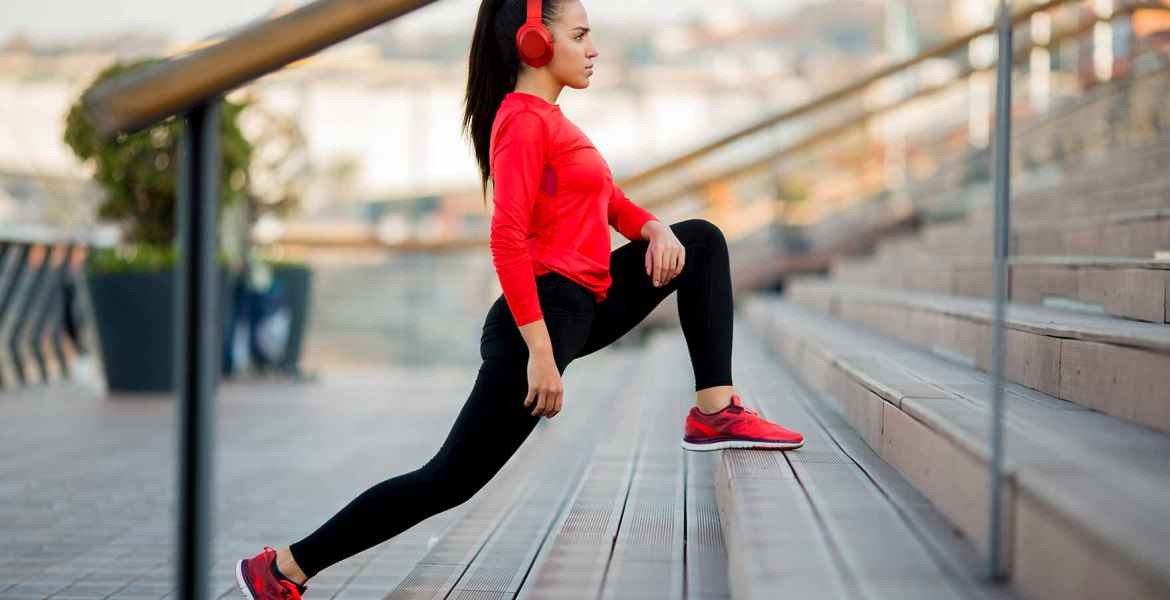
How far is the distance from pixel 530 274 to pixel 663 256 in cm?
40

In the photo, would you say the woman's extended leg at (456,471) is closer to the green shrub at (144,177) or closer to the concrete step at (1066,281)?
the concrete step at (1066,281)

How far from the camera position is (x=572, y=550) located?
2.19m

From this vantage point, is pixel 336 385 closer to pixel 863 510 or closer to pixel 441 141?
pixel 863 510

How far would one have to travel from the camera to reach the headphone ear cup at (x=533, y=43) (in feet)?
6.95

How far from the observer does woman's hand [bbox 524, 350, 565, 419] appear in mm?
2008

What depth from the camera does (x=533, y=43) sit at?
6.97ft

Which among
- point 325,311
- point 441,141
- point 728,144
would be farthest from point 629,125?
point 728,144

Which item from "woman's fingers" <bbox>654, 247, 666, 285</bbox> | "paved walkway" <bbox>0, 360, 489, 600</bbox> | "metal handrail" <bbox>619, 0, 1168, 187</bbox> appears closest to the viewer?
"woman's fingers" <bbox>654, 247, 666, 285</bbox>

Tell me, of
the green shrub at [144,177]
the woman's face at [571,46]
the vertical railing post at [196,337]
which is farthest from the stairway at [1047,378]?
the green shrub at [144,177]

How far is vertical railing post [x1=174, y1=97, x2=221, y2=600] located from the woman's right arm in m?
0.63

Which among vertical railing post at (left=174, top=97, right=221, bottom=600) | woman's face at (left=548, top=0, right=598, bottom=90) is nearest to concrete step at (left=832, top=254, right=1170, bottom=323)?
woman's face at (left=548, top=0, right=598, bottom=90)

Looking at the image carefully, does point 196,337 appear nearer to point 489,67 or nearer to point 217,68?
point 217,68

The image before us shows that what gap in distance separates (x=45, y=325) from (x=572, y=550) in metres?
6.33

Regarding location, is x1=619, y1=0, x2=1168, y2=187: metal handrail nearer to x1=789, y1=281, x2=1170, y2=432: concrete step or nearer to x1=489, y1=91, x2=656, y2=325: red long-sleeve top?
x1=789, y1=281, x2=1170, y2=432: concrete step
